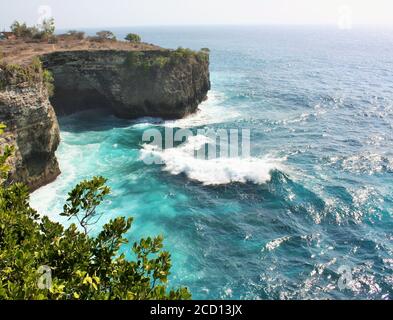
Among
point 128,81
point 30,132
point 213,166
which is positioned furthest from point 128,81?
point 30,132

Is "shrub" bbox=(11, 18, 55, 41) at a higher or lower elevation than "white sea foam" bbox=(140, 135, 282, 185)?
higher

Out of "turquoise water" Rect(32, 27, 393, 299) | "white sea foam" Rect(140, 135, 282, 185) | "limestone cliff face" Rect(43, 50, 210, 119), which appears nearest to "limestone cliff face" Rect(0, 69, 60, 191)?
"turquoise water" Rect(32, 27, 393, 299)

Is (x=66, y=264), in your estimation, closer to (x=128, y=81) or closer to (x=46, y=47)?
(x=128, y=81)

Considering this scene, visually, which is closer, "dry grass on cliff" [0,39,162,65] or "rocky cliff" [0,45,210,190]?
"dry grass on cliff" [0,39,162,65]

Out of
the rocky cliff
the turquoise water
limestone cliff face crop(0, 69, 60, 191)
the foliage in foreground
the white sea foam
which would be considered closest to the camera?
the foliage in foreground

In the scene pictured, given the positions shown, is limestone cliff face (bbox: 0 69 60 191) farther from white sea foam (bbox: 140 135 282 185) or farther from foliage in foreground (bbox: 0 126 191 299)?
foliage in foreground (bbox: 0 126 191 299)

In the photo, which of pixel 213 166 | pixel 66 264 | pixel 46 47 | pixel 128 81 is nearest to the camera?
pixel 66 264
